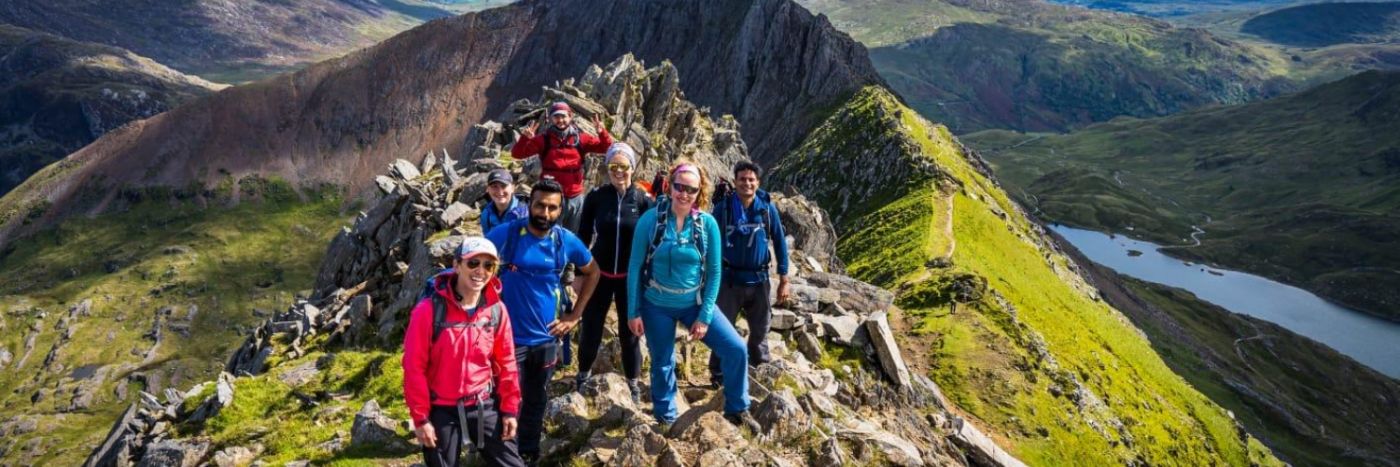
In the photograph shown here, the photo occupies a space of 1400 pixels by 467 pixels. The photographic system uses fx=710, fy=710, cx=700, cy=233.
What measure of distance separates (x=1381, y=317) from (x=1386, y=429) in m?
93.8

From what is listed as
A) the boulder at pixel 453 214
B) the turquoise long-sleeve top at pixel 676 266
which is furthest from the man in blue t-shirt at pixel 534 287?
the boulder at pixel 453 214

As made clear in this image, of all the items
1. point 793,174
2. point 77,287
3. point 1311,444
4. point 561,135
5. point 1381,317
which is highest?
point 561,135

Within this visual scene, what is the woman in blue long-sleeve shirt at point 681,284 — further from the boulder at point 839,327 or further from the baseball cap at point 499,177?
the boulder at point 839,327

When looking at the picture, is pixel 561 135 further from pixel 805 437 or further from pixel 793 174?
pixel 793 174

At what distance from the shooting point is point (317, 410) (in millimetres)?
18266

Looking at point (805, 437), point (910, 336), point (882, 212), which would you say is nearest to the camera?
point (805, 437)

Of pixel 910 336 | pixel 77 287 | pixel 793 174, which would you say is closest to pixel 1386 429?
pixel 793 174

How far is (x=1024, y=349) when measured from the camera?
121 ft

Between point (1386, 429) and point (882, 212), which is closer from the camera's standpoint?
point (882, 212)

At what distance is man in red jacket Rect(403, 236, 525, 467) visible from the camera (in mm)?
9250

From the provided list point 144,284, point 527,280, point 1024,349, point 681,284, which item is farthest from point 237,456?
point 144,284

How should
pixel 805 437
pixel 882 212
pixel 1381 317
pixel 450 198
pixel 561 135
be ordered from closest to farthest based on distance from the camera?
pixel 805 437
pixel 561 135
pixel 450 198
pixel 882 212
pixel 1381 317

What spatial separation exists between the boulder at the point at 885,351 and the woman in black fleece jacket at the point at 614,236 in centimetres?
1027

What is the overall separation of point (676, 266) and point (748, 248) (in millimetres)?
3140
